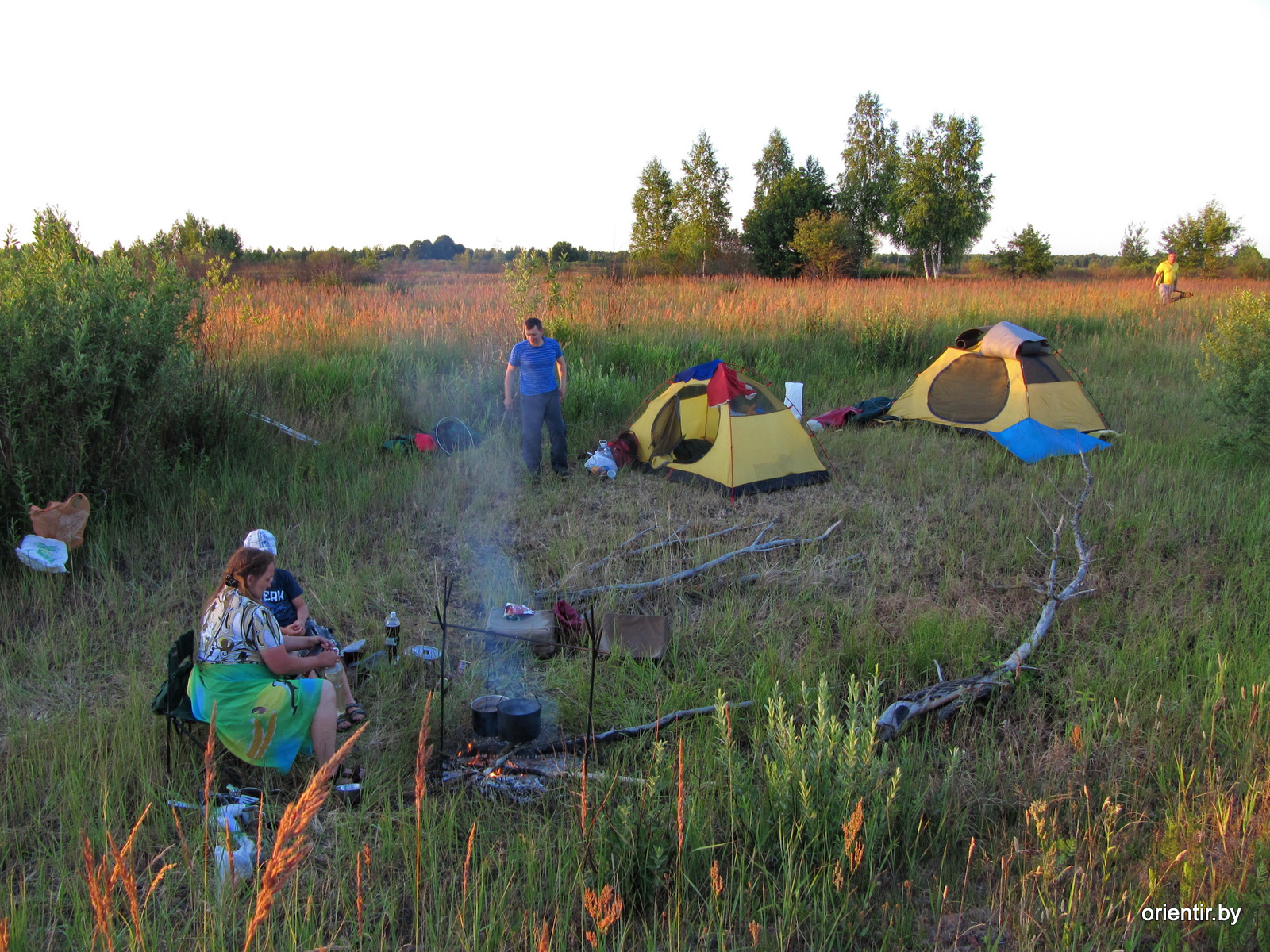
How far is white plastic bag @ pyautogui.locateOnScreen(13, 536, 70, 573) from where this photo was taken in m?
5.00

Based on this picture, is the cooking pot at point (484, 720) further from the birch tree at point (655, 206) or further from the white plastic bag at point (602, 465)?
the birch tree at point (655, 206)

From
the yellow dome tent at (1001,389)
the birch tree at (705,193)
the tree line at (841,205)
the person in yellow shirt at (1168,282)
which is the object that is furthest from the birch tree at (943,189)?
the yellow dome tent at (1001,389)

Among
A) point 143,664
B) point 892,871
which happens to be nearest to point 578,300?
point 143,664

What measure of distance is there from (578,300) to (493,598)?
345 inches

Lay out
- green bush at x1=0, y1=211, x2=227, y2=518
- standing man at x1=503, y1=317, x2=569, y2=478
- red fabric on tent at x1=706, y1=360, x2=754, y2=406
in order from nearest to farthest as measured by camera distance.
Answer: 1. green bush at x1=0, y1=211, x2=227, y2=518
2. red fabric on tent at x1=706, y1=360, x2=754, y2=406
3. standing man at x1=503, y1=317, x2=569, y2=478

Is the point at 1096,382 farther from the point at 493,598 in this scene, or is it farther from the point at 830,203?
the point at 830,203

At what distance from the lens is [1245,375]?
7.51 metres

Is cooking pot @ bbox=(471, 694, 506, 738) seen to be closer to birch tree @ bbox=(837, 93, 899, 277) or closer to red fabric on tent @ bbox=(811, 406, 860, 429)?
red fabric on tent @ bbox=(811, 406, 860, 429)

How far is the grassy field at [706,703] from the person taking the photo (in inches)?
Answer: 97.3

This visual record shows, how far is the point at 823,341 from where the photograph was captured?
40.8 feet

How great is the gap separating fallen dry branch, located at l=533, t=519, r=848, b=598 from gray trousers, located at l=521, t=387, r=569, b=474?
2.47m

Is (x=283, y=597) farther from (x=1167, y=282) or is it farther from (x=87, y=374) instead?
(x=1167, y=282)

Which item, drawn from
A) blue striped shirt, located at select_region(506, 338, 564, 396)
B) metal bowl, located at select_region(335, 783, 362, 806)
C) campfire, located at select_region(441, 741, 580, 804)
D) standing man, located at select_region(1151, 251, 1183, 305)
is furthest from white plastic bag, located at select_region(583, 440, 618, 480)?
standing man, located at select_region(1151, 251, 1183, 305)

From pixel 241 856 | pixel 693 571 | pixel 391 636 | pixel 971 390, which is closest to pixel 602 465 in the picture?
pixel 693 571
